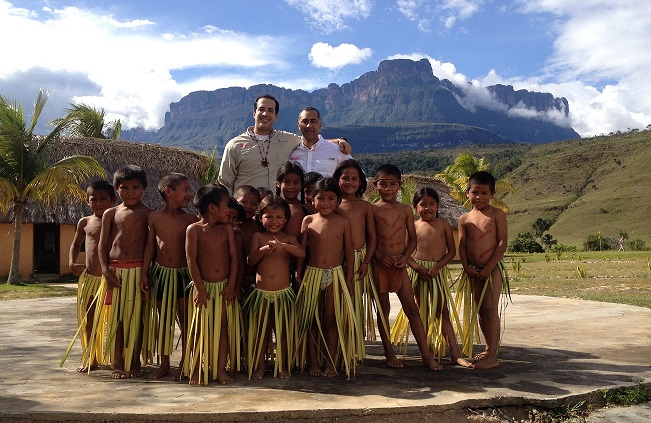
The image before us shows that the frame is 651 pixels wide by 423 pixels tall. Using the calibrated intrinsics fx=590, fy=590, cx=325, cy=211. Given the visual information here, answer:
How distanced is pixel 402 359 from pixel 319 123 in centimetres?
184

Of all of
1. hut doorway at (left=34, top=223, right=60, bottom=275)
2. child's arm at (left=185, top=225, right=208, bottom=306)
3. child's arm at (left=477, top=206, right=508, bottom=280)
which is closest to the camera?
child's arm at (left=185, top=225, right=208, bottom=306)

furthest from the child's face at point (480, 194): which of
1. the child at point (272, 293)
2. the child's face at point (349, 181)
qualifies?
the child at point (272, 293)

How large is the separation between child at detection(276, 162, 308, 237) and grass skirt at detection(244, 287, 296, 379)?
46 cm

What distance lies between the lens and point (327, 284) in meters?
3.71

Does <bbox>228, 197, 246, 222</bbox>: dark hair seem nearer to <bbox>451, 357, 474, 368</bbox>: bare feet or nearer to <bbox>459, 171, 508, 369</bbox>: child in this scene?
<bbox>459, 171, 508, 369</bbox>: child

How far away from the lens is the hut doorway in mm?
16359

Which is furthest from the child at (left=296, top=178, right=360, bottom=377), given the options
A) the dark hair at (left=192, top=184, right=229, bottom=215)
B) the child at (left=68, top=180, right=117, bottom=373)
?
the child at (left=68, top=180, right=117, bottom=373)

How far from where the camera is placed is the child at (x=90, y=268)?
13.0 feet

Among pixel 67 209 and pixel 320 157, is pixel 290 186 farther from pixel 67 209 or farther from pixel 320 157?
pixel 67 209

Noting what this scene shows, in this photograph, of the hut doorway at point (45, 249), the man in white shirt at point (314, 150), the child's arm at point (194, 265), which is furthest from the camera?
the hut doorway at point (45, 249)

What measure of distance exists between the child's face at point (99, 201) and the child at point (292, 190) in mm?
1240

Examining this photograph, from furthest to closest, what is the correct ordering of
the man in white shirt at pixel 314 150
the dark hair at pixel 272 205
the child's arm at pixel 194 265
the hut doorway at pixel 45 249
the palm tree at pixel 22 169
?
the hut doorway at pixel 45 249 < the palm tree at pixel 22 169 < the man in white shirt at pixel 314 150 < the dark hair at pixel 272 205 < the child's arm at pixel 194 265

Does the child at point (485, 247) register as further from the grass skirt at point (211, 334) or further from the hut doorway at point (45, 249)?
the hut doorway at point (45, 249)

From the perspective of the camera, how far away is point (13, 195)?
40.7 ft
